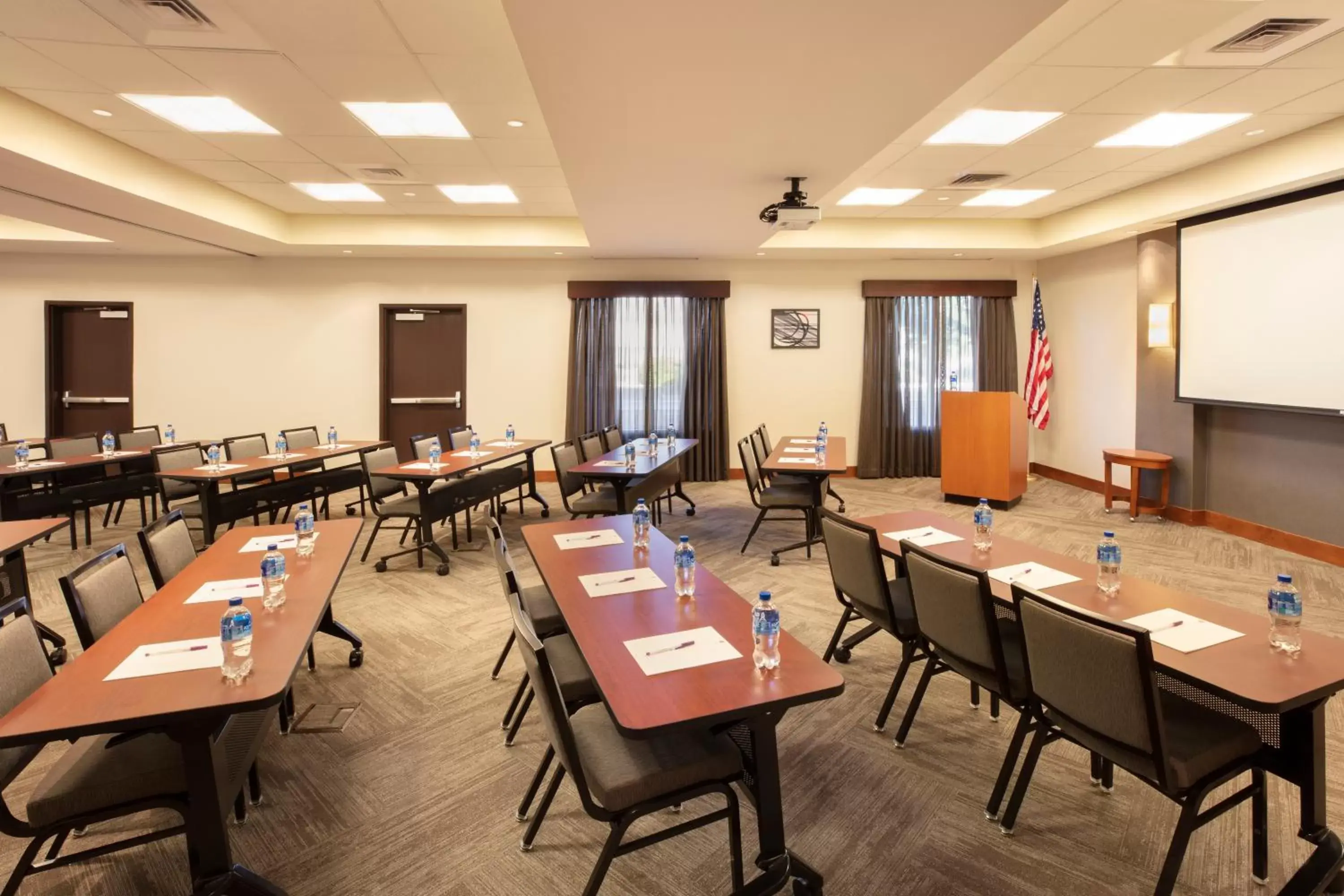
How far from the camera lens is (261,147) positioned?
510 centimetres

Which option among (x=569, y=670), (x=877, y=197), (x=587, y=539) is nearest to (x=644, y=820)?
(x=569, y=670)

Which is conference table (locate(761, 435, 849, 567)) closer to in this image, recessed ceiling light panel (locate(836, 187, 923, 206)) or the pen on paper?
recessed ceiling light panel (locate(836, 187, 923, 206))

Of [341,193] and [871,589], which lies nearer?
[871,589]

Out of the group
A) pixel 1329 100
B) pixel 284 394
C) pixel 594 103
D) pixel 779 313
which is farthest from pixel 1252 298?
pixel 284 394

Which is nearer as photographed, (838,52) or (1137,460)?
(838,52)

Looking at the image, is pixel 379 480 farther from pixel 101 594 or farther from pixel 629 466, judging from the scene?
pixel 101 594

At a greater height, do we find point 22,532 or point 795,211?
point 795,211

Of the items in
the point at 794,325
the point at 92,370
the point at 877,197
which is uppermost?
the point at 877,197

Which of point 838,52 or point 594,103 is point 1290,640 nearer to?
point 838,52

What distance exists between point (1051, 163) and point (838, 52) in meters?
3.68

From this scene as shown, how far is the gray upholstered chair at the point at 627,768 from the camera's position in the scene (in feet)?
5.43

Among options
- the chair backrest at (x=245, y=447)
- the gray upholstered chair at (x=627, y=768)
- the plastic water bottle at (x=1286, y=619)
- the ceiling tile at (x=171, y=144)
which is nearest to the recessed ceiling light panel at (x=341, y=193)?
the ceiling tile at (x=171, y=144)

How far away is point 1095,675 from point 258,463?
626cm

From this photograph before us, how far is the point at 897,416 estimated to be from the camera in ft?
28.9
